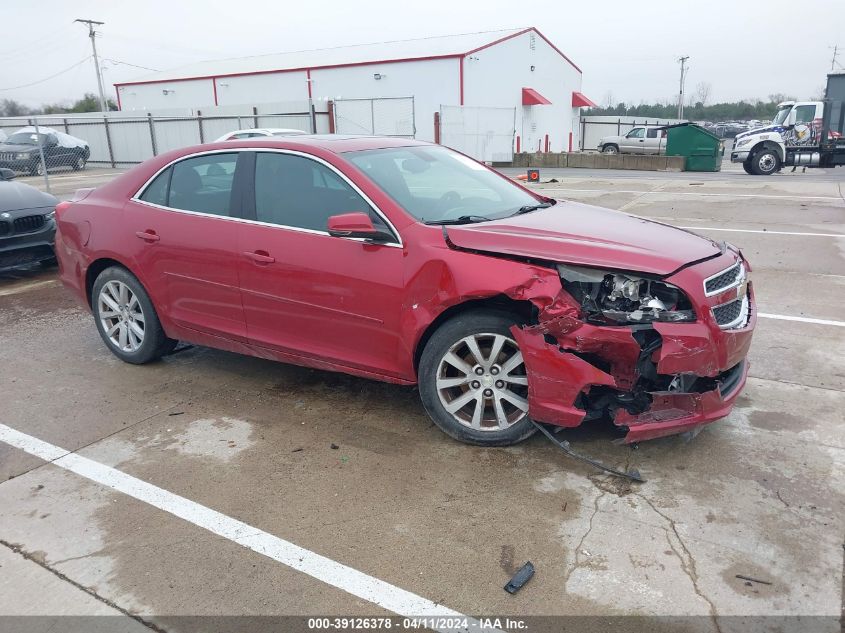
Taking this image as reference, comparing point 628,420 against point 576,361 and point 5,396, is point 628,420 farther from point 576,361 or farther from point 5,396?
point 5,396

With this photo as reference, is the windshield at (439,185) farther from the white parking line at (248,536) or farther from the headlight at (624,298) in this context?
the white parking line at (248,536)

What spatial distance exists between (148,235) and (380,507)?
9.03ft

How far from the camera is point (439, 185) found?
14.5ft

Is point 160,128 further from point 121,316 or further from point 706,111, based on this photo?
point 706,111

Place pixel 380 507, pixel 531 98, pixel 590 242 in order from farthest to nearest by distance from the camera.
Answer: pixel 531 98
pixel 590 242
pixel 380 507

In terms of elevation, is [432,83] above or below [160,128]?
above

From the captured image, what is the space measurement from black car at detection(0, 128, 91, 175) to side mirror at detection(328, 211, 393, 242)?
704 inches

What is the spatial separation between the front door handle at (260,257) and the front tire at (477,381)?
3.88 ft

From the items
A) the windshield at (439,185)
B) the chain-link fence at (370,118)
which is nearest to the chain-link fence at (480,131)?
the chain-link fence at (370,118)

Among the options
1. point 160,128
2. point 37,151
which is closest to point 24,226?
point 37,151

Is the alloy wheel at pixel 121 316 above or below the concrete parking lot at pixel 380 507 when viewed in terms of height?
above

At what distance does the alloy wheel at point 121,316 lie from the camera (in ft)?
16.7

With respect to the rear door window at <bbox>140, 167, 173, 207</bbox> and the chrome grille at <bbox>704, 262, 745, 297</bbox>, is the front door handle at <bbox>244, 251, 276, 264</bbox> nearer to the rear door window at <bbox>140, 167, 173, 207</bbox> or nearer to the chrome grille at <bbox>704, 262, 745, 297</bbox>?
the rear door window at <bbox>140, 167, 173, 207</bbox>

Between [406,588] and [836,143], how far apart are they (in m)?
24.0
